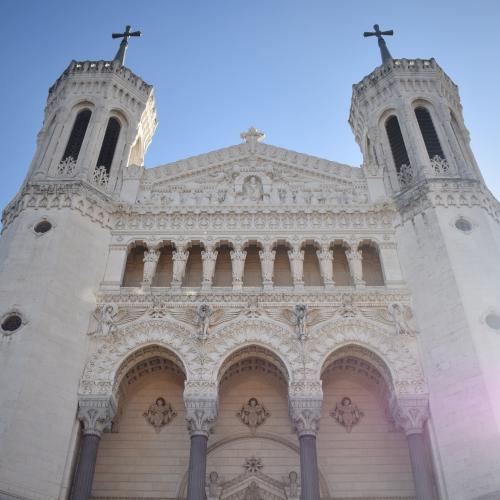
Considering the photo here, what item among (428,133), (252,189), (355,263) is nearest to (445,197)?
(355,263)

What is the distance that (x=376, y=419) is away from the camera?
54.5 ft

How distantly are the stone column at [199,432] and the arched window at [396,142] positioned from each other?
11.6 m

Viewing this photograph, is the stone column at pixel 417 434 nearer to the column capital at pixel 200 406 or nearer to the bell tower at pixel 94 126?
the column capital at pixel 200 406

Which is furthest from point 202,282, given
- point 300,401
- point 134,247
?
point 300,401

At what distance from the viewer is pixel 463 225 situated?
1770 centimetres

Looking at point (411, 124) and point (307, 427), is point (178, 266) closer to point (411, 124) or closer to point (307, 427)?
point (307, 427)

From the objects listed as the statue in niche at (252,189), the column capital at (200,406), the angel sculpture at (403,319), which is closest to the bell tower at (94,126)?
the statue in niche at (252,189)

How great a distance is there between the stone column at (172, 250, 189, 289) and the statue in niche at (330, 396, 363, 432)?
6.14 metres

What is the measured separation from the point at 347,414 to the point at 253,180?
9181 millimetres

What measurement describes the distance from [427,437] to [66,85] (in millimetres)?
18716

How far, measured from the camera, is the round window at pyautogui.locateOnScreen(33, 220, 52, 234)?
17.6m

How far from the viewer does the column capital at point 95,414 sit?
14.5 meters

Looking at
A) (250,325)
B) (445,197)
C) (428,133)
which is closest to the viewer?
(250,325)

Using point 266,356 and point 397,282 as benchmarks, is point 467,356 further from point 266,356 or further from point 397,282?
point 266,356
